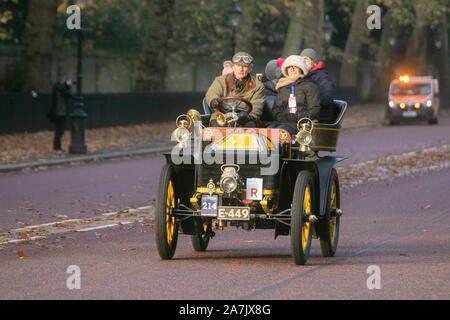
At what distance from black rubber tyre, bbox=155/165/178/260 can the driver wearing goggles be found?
84 cm

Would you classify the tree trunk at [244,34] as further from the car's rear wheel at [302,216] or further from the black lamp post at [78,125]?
the car's rear wheel at [302,216]

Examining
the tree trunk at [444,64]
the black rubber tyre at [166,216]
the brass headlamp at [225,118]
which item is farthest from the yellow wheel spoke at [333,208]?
the tree trunk at [444,64]

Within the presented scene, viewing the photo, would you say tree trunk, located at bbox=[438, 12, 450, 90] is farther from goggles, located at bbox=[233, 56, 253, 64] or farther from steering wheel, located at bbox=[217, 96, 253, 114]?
steering wheel, located at bbox=[217, 96, 253, 114]

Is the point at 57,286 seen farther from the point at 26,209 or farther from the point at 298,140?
the point at 26,209

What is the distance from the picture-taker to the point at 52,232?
12.5 metres

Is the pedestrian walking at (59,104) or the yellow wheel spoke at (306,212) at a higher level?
the pedestrian walking at (59,104)

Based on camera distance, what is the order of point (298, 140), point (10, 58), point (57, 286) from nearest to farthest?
point (57, 286), point (298, 140), point (10, 58)

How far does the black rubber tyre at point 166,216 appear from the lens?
381 inches

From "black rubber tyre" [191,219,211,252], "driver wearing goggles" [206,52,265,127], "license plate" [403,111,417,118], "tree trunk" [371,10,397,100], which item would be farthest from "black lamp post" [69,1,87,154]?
"tree trunk" [371,10,397,100]

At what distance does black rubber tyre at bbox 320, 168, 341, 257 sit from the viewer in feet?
34.1

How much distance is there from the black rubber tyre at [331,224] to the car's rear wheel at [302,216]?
0.36m

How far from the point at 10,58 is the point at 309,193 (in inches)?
1077

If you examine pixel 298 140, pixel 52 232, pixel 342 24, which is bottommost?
pixel 52 232
